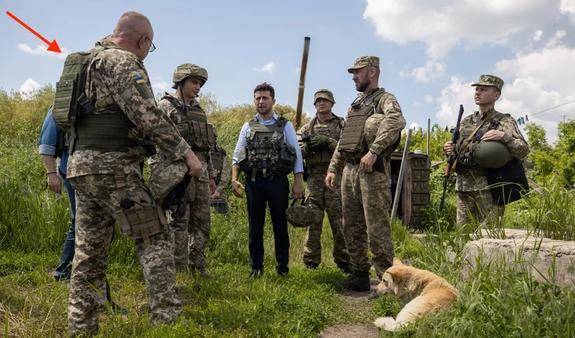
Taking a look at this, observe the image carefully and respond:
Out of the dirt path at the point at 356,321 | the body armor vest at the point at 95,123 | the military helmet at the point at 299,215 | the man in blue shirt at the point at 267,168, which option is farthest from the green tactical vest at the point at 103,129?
the military helmet at the point at 299,215

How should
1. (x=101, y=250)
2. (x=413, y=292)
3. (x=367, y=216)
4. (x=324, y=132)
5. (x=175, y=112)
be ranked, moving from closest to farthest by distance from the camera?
(x=101, y=250) → (x=413, y=292) → (x=367, y=216) → (x=175, y=112) → (x=324, y=132)

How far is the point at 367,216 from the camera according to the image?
498cm

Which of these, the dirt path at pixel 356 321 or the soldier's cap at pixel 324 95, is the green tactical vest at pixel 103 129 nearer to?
the dirt path at pixel 356 321

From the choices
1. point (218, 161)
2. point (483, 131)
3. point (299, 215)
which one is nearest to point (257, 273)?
point (299, 215)

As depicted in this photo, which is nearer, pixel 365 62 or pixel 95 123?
pixel 95 123

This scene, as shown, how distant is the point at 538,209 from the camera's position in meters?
4.48

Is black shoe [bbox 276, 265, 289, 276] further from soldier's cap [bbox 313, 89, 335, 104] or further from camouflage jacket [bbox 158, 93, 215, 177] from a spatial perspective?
soldier's cap [bbox 313, 89, 335, 104]

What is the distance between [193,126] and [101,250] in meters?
2.16

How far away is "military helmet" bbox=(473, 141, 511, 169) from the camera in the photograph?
17.3ft

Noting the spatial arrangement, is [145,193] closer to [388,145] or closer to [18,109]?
[388,145]

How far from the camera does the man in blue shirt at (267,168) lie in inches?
211

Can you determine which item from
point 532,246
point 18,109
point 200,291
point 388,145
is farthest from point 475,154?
point 18,109

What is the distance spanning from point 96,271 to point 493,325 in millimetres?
2768

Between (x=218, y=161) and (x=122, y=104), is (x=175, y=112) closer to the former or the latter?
(x=218, y=161)
